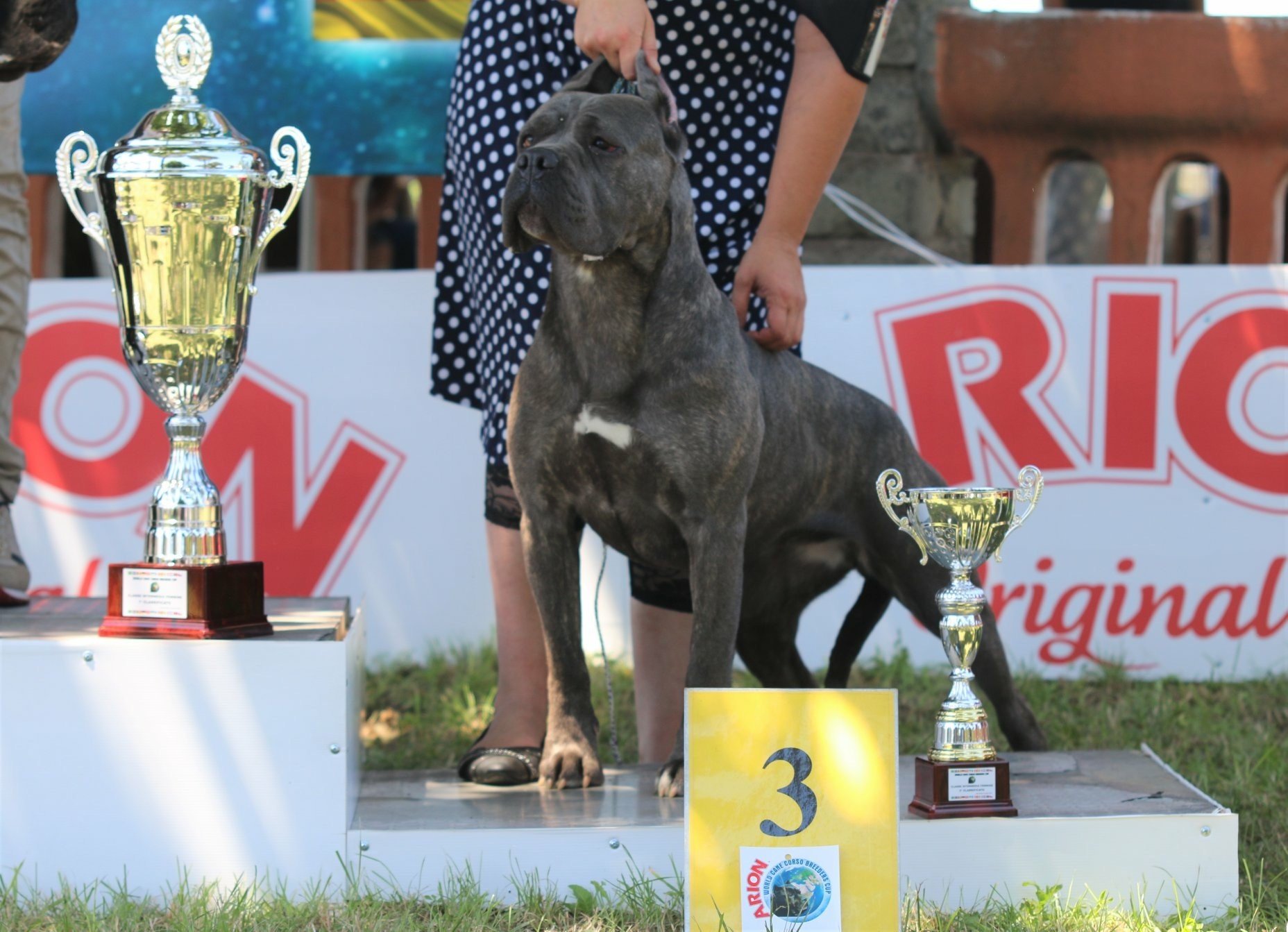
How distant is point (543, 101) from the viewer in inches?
97.8

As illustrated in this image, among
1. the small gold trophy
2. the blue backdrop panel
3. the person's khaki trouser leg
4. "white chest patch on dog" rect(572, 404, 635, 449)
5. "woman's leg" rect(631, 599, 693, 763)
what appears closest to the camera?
the small gold trophy

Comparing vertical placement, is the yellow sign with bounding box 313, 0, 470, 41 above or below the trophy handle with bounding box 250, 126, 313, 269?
above

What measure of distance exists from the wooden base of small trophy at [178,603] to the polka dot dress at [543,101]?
0.57 m

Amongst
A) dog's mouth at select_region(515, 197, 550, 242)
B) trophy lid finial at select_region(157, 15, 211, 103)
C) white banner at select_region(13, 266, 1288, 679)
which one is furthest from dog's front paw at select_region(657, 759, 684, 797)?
white banner at select_region(13, 266, 1288, 679)

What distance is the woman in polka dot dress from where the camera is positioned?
2449 millimetres

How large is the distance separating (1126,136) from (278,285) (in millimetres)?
2435

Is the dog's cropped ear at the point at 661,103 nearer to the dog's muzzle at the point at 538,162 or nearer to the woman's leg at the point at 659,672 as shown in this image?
the dog's muzzle at the point at 538,162

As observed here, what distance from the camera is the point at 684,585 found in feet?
8.81

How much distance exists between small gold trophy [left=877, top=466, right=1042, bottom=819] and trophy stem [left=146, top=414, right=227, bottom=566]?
0.99 m

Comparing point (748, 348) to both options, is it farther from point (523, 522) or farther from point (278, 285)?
point (278, 285)

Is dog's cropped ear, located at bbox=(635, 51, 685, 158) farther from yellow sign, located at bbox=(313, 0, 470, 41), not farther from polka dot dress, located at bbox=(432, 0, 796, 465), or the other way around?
yellow sign, located at bbox=(313, 0, 470, 41)

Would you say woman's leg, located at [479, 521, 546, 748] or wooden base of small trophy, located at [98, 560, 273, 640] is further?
woman's leg, located at [479, 521, 546, 748]

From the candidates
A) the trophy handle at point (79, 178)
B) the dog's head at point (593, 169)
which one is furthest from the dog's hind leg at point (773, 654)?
the trophy handle at point (79, 178)

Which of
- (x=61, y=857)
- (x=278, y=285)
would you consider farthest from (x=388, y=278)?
(x=61, y=857)
